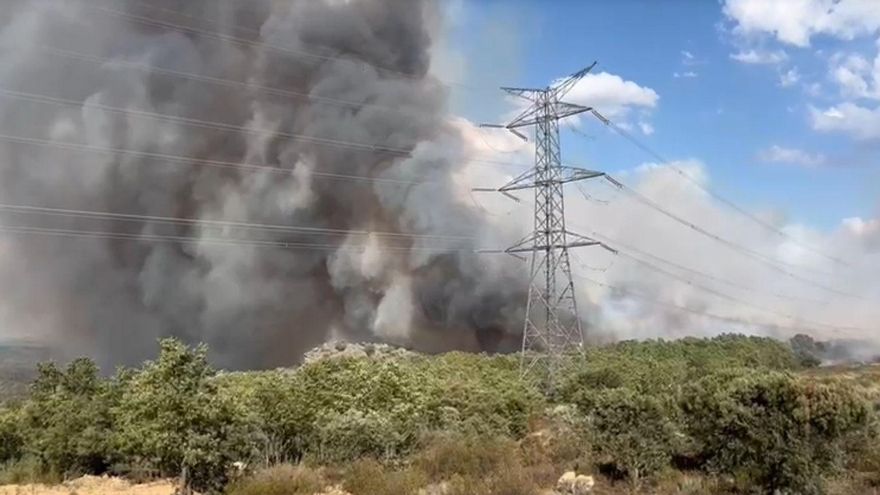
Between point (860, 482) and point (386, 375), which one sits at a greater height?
point (386, 375)

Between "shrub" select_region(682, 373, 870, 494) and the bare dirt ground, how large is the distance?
1301cm

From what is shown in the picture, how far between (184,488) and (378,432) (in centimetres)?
664

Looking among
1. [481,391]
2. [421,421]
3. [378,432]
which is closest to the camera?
[378,432]

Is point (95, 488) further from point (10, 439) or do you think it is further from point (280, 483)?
point (10, 439)

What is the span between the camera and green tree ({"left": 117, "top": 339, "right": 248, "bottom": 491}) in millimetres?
16469

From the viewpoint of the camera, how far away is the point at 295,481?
17.7 m

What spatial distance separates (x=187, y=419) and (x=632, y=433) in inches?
398

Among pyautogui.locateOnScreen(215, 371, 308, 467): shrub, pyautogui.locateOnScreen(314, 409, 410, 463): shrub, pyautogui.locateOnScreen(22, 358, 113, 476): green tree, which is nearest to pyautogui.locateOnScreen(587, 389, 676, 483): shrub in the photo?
pyautogui.locateOnScreen(314, 409, 410, 463): shrub

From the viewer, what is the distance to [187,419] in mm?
16547

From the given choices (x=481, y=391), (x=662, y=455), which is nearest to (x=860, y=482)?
(x=662, y=455)

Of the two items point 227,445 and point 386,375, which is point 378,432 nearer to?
point 386,375

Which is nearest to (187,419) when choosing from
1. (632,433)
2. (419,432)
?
(419,432)

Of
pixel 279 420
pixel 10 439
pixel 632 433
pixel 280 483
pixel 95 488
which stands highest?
pixel 279 420

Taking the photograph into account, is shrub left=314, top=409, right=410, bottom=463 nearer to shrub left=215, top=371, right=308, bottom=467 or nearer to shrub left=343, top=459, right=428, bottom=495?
shrub left=215, top=371, right=308, bottom=467
